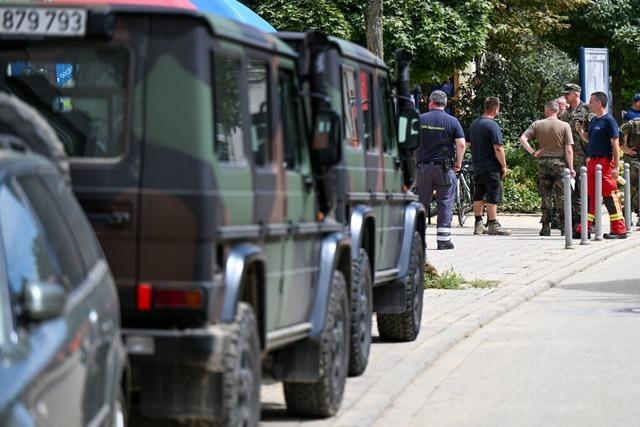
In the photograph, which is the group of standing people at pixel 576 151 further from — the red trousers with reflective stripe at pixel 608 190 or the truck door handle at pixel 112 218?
the truck door handle at pixel 112 218

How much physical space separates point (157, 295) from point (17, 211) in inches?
68.8

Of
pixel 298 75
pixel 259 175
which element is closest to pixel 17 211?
pixel 259 175

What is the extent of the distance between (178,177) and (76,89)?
Answer: 3.19ft

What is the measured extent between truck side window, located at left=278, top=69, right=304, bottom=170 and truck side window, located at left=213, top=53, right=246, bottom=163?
2.01ft

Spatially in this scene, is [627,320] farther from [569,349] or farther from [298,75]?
[298,75]

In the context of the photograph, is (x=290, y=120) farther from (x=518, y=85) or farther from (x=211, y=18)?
(x=518, y=85)

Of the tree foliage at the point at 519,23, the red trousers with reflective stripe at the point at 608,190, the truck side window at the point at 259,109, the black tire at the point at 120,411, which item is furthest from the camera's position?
the tree foliage at the point at 519,23

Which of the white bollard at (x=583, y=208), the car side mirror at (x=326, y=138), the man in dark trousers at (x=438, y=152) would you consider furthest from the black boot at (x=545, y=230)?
the car side mirror at (x=326, y=138)

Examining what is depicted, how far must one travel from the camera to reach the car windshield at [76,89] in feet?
23.9

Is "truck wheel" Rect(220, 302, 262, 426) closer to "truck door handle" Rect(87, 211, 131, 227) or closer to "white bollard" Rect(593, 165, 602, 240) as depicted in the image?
"truck door handle" Rect(87, 211, 131, 227)

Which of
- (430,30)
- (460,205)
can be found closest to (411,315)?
(460,205)

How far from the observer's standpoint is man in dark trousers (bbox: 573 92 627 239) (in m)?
24.7

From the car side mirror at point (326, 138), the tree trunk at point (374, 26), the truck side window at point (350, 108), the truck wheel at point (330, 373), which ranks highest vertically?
the tree trunk at point (374, 26)

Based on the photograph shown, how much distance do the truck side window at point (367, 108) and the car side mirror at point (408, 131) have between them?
741mm
